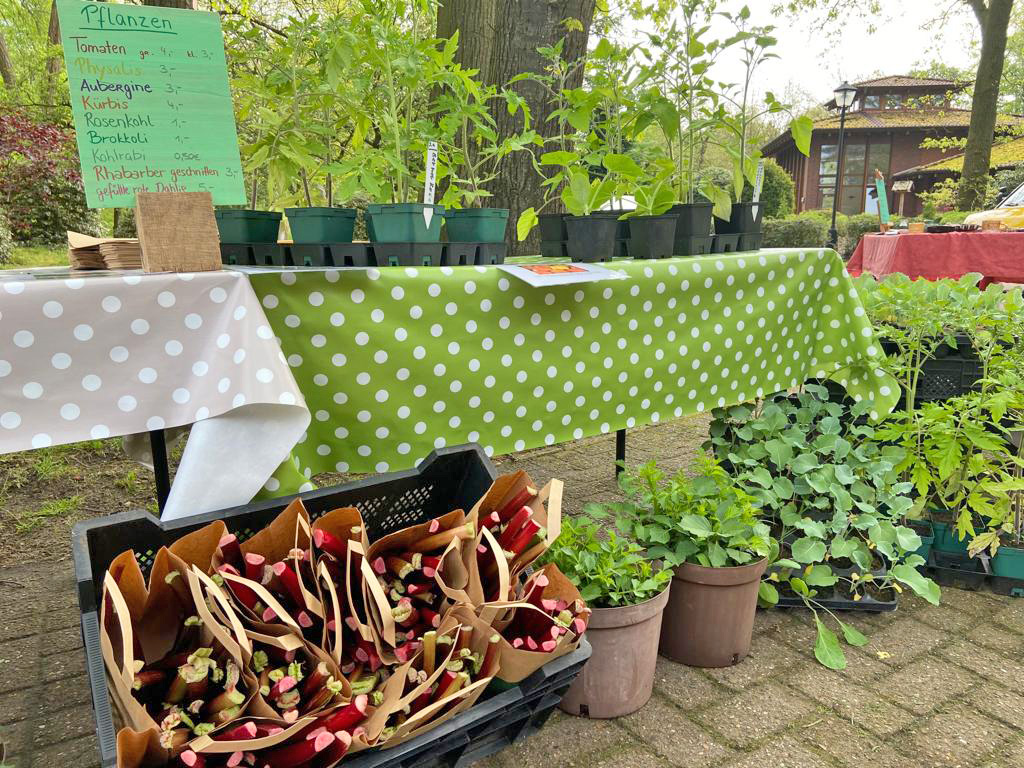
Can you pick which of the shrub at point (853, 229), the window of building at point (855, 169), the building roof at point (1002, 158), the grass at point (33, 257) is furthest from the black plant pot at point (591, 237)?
the window of building at point (855, 169)

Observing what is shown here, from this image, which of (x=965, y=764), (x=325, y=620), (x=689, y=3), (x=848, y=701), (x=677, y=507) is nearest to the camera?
(x=325, y=620)

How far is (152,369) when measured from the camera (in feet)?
3.86

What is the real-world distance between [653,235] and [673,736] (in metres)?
1.30

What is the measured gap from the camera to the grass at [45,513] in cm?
275

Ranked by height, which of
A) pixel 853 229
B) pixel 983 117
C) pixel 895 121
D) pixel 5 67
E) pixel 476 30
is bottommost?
pixel 853 229

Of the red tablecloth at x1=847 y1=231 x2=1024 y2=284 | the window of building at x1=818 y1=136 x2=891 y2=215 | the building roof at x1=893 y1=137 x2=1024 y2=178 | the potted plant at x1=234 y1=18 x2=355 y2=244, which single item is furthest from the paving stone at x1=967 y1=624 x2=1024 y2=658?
the window of building at x1=818 y1=136 x2=891 y2=215

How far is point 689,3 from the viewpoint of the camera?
6.64ft

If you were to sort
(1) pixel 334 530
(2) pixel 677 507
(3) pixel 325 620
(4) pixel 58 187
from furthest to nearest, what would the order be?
(4) pixel 58 187
(2) pixel 677 507
(1) pixel 334 530
(3) pixel 325 620

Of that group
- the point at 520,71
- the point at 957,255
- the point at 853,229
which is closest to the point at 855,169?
the point at 853,229

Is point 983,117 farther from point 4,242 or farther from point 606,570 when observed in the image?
point 4,242

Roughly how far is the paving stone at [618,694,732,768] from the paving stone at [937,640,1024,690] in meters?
0.80

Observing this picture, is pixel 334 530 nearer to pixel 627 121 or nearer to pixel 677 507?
pixel 677 507

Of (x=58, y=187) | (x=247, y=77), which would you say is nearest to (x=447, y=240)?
(x=247, y=77)

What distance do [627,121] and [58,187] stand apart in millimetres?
11397
